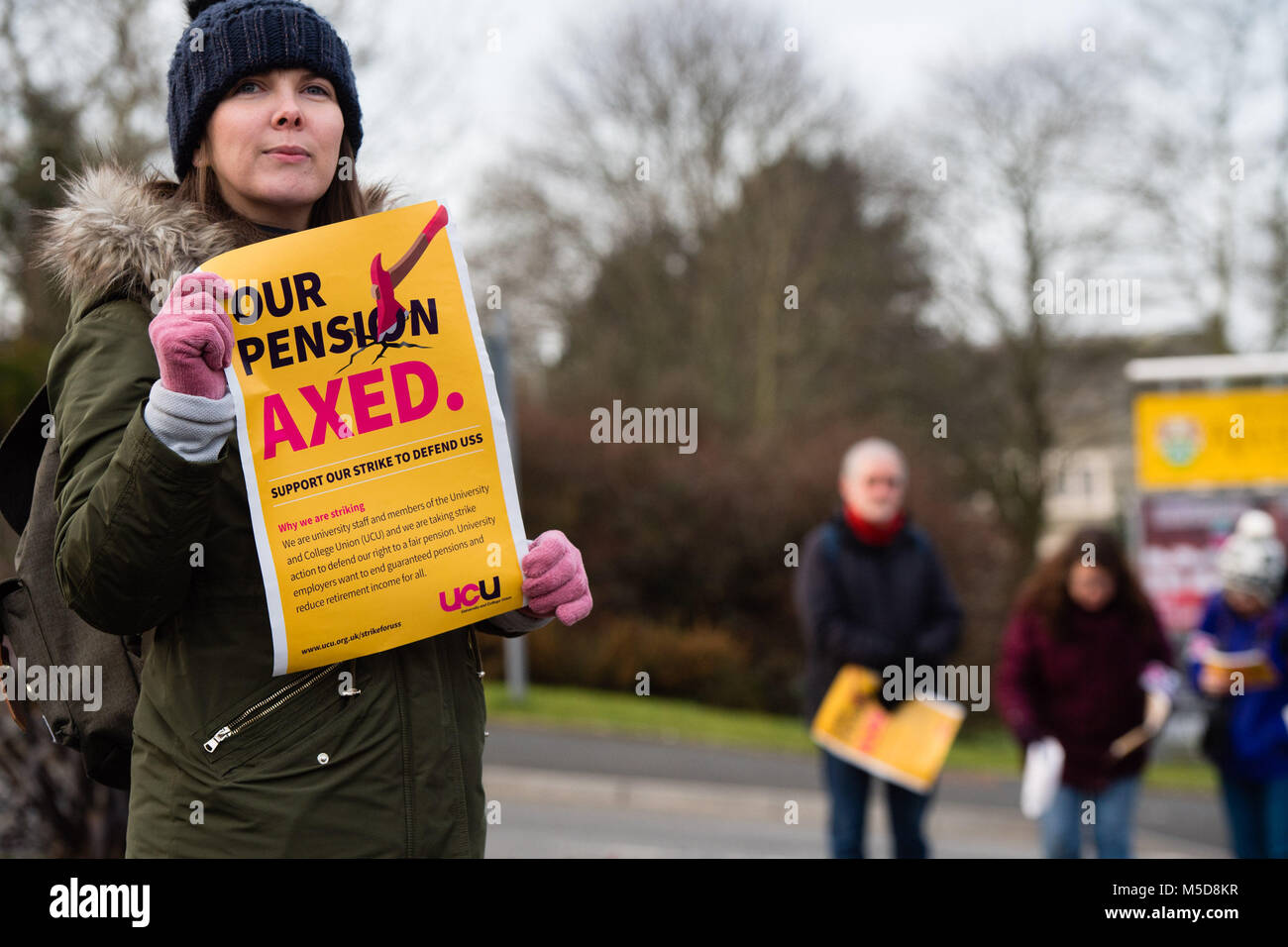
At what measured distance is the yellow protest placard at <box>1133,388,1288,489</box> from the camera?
16.3 m

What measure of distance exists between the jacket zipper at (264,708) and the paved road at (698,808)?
693 cm

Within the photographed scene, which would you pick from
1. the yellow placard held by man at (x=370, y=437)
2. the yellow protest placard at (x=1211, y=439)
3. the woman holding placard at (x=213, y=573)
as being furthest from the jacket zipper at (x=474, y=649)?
the yellow protest placard at (x=1211, y=439)

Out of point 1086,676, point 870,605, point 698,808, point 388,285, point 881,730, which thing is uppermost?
point 388,285

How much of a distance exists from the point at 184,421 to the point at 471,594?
51 cm

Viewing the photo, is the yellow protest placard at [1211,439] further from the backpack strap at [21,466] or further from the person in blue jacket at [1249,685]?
the backpack strap at [21,466]

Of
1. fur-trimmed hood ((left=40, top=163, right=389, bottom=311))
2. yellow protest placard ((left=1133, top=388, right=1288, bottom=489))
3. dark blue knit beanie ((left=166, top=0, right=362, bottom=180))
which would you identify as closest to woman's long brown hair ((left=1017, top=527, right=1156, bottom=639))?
dark blue knit beanie ((left=166, top=0, right=362, bottom=180))

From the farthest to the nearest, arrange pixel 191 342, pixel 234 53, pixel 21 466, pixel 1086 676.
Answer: pixel 1086 676 → pixel 21 466 → pixel 234 53 → pixel 191 342

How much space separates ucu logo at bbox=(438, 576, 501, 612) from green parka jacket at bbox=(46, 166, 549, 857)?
3.1 inches

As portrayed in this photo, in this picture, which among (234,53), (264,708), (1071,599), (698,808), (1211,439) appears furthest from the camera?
(1211,439)

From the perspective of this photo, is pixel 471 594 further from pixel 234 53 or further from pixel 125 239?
pixel 234 53

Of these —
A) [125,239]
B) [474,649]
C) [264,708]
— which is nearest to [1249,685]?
[474,649]

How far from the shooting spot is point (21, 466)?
2.40 metres
